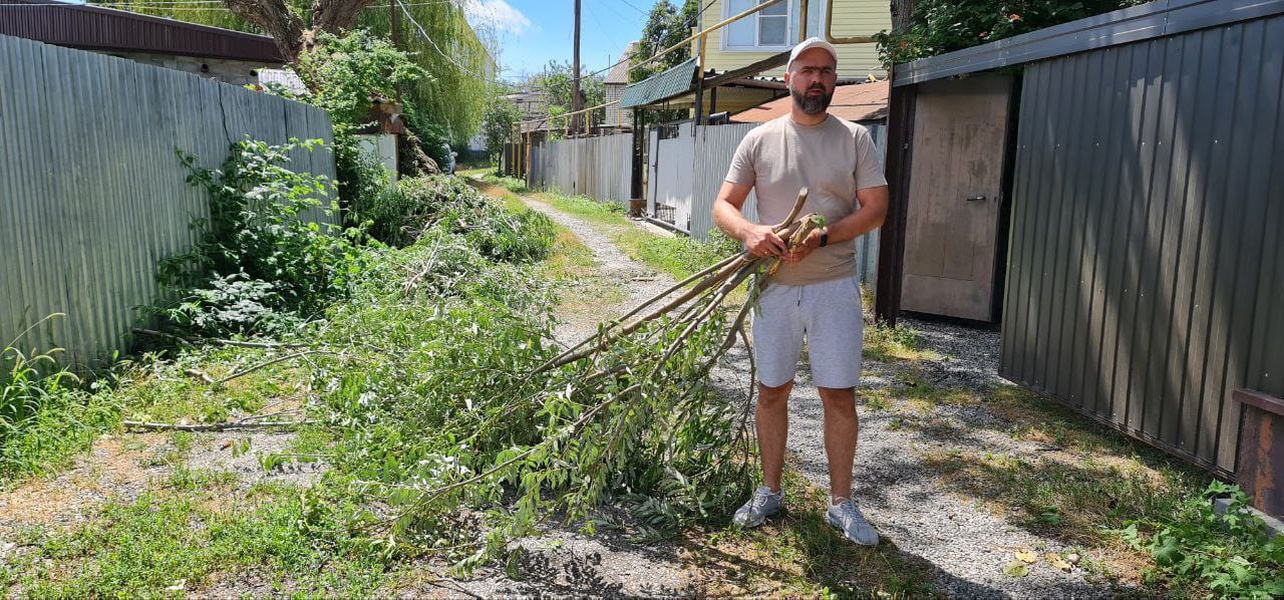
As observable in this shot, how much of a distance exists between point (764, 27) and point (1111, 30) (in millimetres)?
14485

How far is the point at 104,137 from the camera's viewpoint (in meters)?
5.32

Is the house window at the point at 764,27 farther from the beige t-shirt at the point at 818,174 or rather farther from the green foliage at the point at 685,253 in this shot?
the beige t-shirt at the point at 818,174

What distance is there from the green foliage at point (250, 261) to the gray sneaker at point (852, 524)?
434cm

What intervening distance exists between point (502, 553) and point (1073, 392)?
331 centimetres

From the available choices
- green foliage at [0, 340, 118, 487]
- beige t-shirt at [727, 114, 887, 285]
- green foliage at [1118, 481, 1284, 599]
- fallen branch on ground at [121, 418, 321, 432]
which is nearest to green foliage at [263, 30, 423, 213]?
green foliage at [0, 340, 118, 487]

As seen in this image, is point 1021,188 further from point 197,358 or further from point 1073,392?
point 197,358

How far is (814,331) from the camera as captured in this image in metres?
3.37

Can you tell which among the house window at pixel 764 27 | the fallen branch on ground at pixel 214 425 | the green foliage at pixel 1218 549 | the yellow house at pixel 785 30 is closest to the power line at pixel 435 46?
the yellow house at pixel 785 30

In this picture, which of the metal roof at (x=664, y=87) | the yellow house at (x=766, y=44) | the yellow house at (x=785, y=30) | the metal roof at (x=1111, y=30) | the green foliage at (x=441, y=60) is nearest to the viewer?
the metal roof at (x=1111, y=30)

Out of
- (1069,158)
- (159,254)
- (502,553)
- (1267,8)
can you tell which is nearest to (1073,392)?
(1069,158)

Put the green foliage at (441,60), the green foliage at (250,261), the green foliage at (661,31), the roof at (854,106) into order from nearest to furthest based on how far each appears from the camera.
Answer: the green foliage at (250,261) < the roof at (854,106) < the green foliage at (441,60) < the green foliage at (661,31)

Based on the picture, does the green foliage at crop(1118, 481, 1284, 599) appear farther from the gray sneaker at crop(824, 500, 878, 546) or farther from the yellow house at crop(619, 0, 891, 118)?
the yellow house at crop(619, 0, 891, 118)

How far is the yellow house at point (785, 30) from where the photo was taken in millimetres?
17688

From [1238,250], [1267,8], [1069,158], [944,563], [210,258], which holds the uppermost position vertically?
[1267,8]
